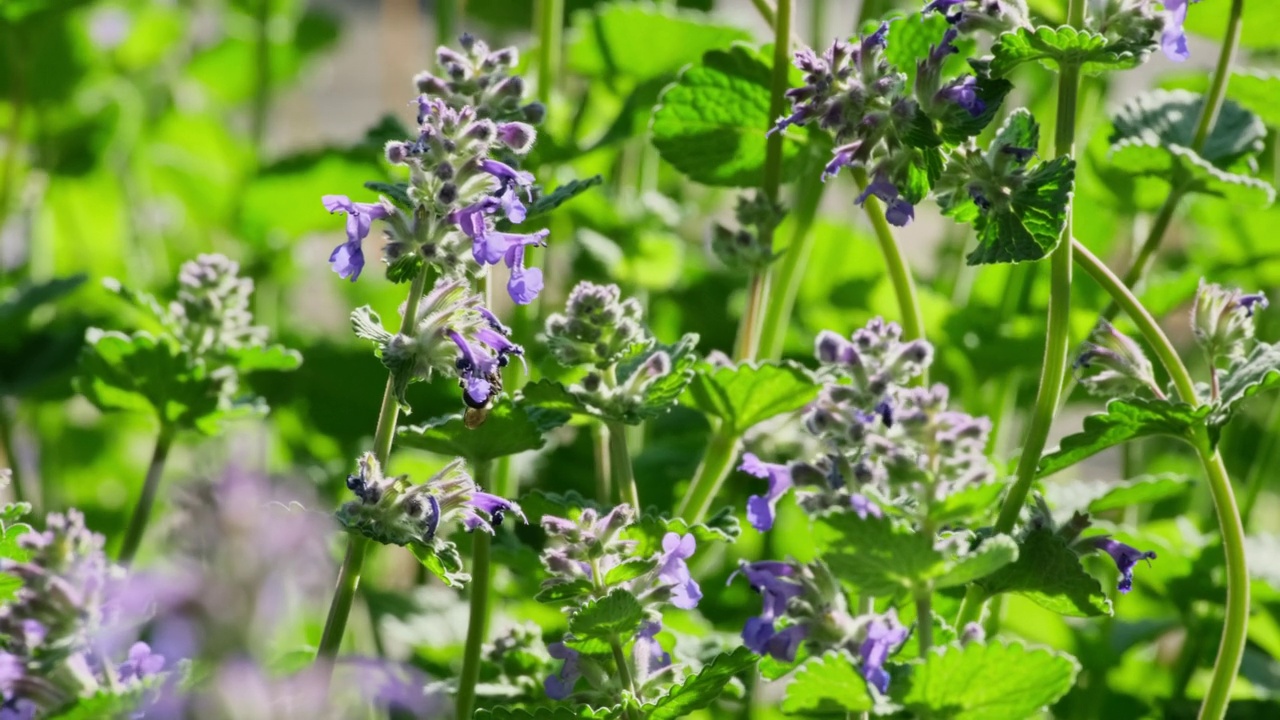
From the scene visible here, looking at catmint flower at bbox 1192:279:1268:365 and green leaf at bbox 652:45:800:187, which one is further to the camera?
green leaf at bbox 652:45:800:187

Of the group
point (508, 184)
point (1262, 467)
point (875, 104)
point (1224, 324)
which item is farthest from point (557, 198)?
point (1262, 467)

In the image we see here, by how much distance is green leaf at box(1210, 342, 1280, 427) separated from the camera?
1.22 m

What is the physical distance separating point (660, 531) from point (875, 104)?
1.36ft

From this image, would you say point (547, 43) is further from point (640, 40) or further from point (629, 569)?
point (629, 569)

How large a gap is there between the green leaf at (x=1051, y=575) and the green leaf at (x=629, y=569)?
309mm

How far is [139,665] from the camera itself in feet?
3.69

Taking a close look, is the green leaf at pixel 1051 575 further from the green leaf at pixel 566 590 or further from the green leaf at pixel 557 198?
the green leaf at pixel 557 198

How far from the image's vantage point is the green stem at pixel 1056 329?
4.15 ft

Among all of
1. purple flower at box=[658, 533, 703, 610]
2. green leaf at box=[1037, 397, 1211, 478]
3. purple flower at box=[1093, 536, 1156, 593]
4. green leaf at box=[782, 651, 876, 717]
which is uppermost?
green leaf at box=[1037, 397, 1211, 478]

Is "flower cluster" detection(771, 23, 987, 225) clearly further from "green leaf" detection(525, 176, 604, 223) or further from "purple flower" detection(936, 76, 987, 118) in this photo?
"green leaf" detection(525, 176, 604, 223)

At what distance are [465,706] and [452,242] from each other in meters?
0.46

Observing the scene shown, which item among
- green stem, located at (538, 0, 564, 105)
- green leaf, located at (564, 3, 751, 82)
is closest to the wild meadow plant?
green stem, located at (538, 0, 564, 105)

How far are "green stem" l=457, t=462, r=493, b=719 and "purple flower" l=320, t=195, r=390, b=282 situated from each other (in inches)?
13.7


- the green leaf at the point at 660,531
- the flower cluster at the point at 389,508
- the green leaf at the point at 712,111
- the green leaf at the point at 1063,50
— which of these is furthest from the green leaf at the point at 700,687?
the green leaf at the point at 712,111
